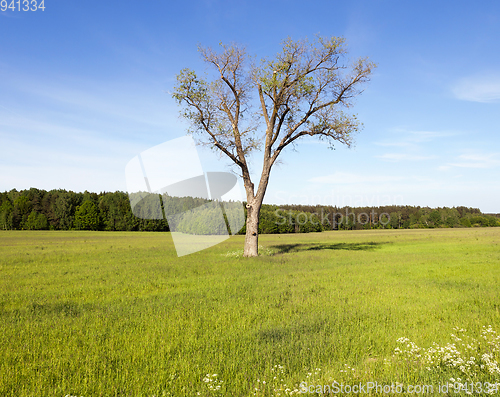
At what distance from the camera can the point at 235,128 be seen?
75.2 feet

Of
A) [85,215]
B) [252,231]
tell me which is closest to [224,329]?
[252,231]

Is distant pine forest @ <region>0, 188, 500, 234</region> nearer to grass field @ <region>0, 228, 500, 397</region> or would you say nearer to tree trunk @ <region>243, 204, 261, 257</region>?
tree trunk @ <region>243, 204, 261, 257</region>

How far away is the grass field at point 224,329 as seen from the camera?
466cm

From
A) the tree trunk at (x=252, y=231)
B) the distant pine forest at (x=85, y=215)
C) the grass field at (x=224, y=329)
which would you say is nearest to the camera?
the grass field at (x=224, y=329)

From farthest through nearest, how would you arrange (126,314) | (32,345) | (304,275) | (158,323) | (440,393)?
(304,275), (126,314), (158,323), (32,345), (440,393)

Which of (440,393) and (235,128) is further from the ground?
(235,128)

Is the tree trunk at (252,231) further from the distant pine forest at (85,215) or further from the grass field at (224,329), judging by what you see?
the distant pine forest at (85,215)

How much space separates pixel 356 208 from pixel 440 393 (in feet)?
528

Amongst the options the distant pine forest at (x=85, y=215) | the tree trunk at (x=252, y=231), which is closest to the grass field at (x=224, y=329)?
the tree trunk at (x=252, y=231)

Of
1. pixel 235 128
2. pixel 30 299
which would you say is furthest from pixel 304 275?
pixel 235 128

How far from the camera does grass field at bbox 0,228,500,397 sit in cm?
466

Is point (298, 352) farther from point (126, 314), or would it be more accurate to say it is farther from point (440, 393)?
point (126, 314)

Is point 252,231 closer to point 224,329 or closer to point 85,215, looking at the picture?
point 224,329

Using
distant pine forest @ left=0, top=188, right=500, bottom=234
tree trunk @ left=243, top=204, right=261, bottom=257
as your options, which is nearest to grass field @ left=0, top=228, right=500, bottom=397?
tree trunk @ left=243, top=204, right=261, bottom=257
